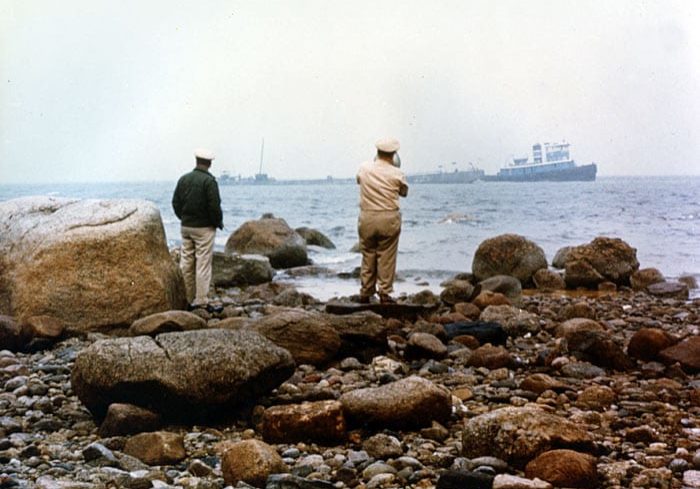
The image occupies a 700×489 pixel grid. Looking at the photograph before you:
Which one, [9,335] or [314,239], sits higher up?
[9,335]

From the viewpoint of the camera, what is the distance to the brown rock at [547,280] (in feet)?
50.3

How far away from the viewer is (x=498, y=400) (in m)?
6.34

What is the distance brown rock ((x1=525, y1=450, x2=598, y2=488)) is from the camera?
4391mm

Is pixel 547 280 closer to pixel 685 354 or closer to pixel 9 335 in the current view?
pixel 685 354

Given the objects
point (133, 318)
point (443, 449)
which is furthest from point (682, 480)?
point (133, 318)

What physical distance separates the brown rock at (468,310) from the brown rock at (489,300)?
0.24 m

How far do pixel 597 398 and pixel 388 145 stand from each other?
4.93 m

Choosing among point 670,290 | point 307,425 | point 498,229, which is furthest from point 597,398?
point 498,229

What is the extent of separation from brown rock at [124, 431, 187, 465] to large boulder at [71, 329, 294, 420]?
17.6 inches

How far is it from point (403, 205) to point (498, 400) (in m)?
44.8

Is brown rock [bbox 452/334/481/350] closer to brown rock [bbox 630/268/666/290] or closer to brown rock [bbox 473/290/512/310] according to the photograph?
brown rock [bbox 473/290/512/310]

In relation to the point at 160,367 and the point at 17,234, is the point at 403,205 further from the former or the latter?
the point at 160,367

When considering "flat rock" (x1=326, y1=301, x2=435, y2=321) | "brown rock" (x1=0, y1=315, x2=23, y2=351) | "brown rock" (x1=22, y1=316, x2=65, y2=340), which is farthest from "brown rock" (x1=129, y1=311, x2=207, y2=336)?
"flat rock" (x1=326, y1=301, x2=435, y2=321)

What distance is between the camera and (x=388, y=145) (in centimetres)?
1033
